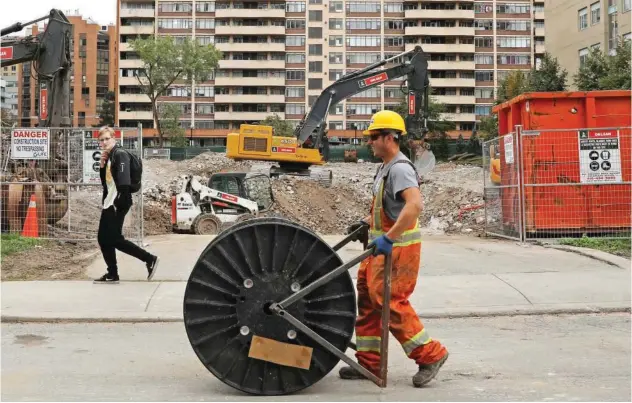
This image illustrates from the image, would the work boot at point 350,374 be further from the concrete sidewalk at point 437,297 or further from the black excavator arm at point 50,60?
the black excavator arm at point 50,60

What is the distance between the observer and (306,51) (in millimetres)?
90938

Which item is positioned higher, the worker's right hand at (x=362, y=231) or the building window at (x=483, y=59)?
the building window at (x=483, y=59)

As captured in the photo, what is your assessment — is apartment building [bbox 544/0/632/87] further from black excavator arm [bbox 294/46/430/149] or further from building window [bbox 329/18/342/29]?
building window [bbox 329/18/342/29]

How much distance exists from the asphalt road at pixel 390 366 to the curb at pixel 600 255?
8.88 feet

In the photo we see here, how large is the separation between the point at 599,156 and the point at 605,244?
168 cm

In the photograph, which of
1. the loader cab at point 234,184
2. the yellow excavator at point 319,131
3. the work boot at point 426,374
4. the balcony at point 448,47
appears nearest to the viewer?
the work boot at point 426,374

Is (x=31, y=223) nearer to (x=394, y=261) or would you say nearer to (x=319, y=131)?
(x=394, y=261)

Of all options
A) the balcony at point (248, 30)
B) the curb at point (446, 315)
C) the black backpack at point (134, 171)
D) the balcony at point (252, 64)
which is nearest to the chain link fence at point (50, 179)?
the black backpack at point (134, 171)

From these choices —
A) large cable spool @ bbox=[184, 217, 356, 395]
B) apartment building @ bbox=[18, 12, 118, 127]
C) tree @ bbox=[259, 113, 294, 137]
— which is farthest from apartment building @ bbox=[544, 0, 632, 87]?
apartment building @ bbox=[18, 12, 118, 127]

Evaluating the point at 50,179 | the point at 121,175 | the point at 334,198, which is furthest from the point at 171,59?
the point at 121,175

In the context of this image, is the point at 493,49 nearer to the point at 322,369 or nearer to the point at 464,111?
the point at 464,111

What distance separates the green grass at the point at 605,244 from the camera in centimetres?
1093

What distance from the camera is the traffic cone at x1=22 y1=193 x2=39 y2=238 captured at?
40.4 feet

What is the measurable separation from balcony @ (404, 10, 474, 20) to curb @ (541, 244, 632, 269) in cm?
8363
